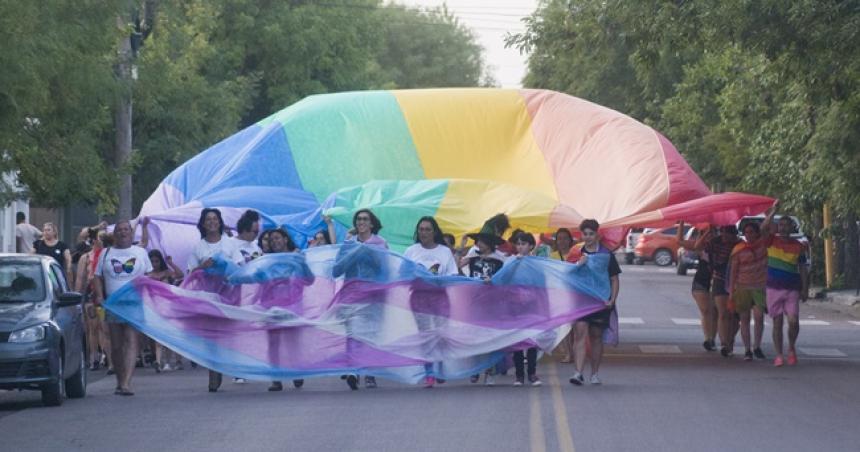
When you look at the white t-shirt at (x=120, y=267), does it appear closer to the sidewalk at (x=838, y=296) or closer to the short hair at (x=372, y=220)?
the short hair at (x=372, y=220)

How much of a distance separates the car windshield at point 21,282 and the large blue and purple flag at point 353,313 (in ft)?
2.90

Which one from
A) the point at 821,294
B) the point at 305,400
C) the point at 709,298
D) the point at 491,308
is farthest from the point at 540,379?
the point at 821,294

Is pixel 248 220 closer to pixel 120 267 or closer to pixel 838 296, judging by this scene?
Answer: pixel 120 267

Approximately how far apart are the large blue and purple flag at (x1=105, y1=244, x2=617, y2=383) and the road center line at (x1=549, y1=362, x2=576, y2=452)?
667 millimetres

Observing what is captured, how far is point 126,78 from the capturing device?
21.2 metres

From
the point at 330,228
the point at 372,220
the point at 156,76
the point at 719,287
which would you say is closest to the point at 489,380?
the point at 372,220

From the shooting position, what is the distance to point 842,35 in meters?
17.1

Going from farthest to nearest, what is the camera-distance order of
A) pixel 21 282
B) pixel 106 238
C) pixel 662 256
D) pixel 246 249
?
pixel 662 256 → pixel 106 238 → pixel 246 249 → pixel 21 282

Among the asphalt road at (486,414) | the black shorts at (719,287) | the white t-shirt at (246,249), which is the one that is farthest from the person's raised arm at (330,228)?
the black shorts at (719,287)

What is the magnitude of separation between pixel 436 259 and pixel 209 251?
2.43 m

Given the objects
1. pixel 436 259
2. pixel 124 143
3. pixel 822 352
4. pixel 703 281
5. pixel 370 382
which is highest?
pixel 124 143

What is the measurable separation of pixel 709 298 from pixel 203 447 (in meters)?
11.0

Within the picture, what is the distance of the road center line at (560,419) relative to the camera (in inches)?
453

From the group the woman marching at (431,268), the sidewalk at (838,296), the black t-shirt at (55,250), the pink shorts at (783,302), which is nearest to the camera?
the woman marching at (431,268)
